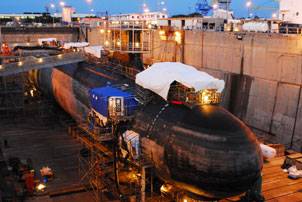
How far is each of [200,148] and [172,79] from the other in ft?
11.8

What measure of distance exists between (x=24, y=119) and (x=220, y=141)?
24.9 meters

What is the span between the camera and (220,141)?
47.5 ft

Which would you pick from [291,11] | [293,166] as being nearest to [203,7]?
[291,11]

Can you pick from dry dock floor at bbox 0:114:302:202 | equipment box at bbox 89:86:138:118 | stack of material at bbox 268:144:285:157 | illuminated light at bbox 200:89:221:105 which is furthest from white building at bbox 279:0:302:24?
equipment box at bbox 89:86:138:118

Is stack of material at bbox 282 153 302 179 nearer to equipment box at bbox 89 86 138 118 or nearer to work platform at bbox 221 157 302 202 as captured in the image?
work platform at bbox 221 157 302 202

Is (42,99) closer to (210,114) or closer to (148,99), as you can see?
(148,99)

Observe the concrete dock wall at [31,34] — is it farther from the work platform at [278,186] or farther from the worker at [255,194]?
the worker at [255,194]

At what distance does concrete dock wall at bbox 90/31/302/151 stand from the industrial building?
0.08 metres

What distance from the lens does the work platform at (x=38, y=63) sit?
1146 inches

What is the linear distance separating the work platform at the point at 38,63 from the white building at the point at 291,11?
2666 centimetres

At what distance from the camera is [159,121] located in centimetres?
1667

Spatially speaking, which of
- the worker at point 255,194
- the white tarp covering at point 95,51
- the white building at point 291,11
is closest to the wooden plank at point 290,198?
the worker at point 255,194

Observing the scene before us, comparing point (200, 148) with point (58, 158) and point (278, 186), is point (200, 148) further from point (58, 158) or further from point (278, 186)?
point (58, 158)

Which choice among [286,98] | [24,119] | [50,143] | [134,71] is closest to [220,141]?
[286,98]
